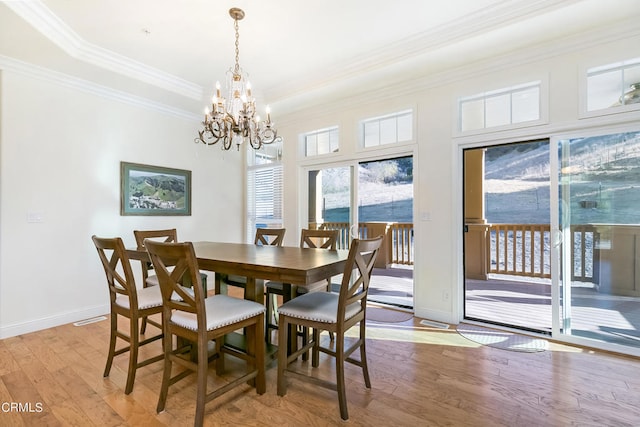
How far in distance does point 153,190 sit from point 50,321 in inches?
71.5

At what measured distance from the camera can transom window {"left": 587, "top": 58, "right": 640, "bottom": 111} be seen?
2.48 meters

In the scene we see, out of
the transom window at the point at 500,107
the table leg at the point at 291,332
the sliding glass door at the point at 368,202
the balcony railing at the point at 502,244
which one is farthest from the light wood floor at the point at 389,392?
the transom window at the point at 500,107

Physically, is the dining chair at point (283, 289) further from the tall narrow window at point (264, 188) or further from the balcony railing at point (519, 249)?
the balcony railing at point (519, 249)

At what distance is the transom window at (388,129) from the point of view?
3602 millimetres

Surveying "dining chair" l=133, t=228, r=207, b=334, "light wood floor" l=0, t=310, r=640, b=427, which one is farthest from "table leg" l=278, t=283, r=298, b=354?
"dining chair" l=133, t=228, r=207, b=334

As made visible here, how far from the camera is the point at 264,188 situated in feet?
16.7

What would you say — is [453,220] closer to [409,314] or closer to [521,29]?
[409,314]

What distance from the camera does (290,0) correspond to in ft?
7.90

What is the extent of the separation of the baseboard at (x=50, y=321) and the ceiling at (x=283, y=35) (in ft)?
8.53

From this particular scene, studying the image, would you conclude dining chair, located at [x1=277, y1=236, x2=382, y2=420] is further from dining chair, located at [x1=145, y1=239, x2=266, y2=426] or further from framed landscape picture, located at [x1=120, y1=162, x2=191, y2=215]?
framed landscape picture, located at [x1=120, y1=162, x2=191, y2=215]

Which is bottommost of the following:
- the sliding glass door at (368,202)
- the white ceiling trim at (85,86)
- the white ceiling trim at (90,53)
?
the sliding glass door at (368,202)

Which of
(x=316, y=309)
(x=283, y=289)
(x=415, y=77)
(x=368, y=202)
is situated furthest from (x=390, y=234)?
(x=316, y=309)

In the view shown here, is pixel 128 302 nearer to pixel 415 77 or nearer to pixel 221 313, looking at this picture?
pixel 221 313

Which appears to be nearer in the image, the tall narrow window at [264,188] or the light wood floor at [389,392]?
the light wood floor at [389,392]
